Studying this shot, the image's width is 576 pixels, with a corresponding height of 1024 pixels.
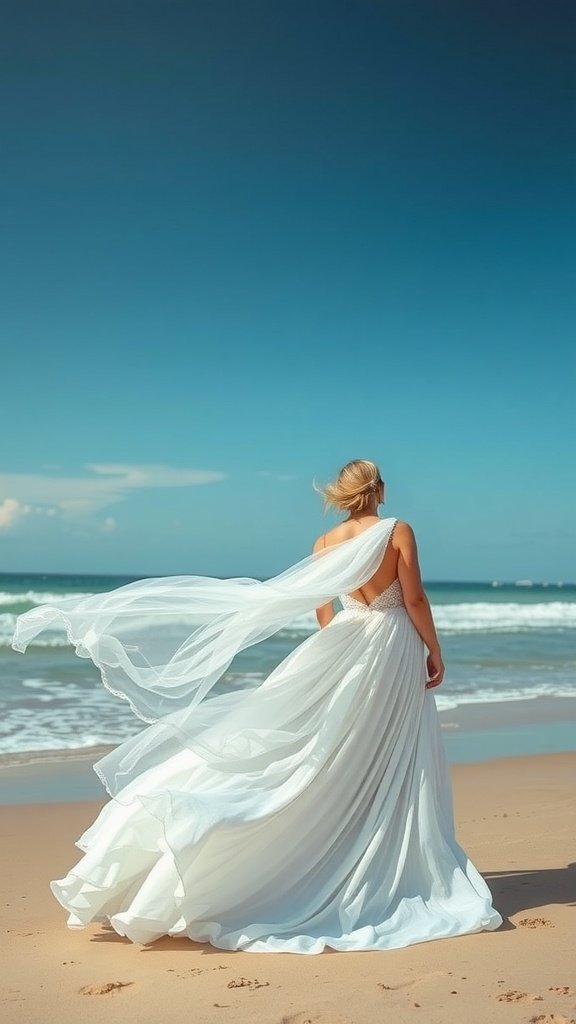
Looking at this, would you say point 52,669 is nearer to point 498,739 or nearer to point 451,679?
point 451,679

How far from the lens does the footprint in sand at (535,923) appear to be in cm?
468

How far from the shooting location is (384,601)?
4984 mm

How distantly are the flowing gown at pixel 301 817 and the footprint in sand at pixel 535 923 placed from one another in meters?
0.21

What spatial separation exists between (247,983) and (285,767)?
1025 mm

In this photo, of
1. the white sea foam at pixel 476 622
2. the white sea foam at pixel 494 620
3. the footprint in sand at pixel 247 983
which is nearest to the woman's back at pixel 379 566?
the footprint in sand at pixel 247 983

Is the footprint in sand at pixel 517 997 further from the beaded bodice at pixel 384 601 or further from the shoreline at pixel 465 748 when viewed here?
the shoreline at pixel 465 748

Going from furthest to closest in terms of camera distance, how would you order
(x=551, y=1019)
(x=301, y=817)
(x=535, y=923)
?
(x=535, y=923)
(x=301, y=817)
(x=551, y=1019)

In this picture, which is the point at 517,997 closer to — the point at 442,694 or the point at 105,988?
the point at 105,988

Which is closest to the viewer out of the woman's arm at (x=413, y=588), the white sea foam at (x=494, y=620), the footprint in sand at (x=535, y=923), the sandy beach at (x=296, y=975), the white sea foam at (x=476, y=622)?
the sandy beach at (x=296, y=975)

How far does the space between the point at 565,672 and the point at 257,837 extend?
14079 millimetres

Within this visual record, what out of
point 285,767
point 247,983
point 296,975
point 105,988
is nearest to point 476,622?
point 285,767

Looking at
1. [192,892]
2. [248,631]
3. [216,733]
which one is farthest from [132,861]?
[248,631]

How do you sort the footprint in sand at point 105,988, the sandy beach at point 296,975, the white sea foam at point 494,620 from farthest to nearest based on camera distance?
the white sea foam at point 494,620
the footprint in sand at point 105,988
the sandy beach at point 296,975

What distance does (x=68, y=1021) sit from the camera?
12.0 feet
